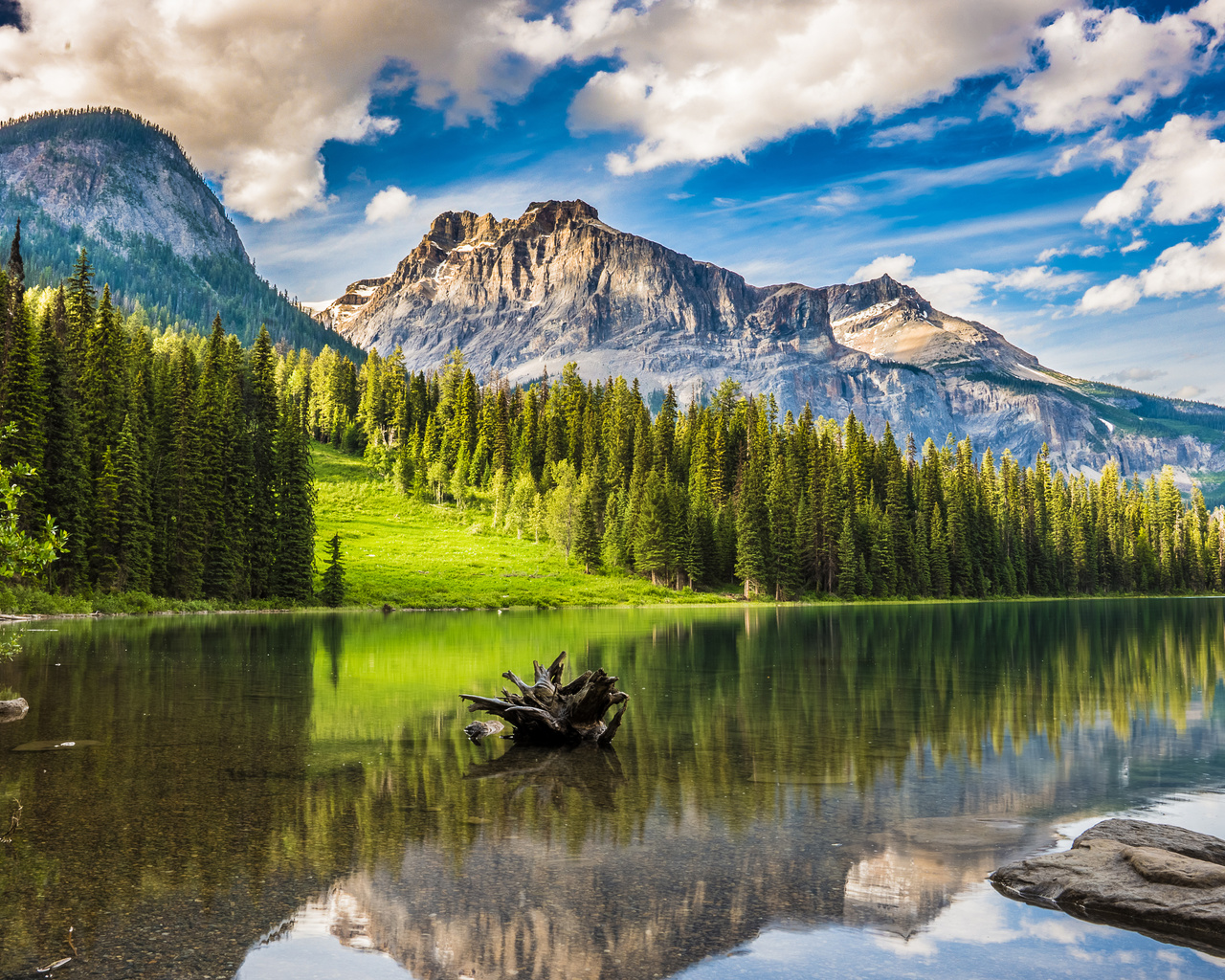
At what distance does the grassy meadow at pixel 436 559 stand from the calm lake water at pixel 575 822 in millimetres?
54410

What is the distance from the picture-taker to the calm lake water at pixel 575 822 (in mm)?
8203

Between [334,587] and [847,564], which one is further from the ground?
[847,564]

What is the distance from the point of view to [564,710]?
18906mm

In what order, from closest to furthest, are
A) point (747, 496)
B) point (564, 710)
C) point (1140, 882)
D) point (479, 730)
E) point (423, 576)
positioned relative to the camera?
point (1140, 882)
point (564, 710)
point (479, 730)
point (423, 576)
point (747, 496)

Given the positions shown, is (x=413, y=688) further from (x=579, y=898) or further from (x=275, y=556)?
(x=275, y=556)

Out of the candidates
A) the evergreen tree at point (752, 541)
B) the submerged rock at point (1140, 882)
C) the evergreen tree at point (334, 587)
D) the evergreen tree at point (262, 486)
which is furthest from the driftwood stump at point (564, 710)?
the evergreen tree at point (752, 541)

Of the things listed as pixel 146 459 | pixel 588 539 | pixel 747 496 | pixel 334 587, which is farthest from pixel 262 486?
pixel 747 496

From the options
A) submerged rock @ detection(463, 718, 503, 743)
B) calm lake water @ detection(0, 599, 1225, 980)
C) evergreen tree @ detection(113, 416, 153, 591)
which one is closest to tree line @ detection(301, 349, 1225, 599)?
evergreen tree @ detection(113, 416, 153, 591)

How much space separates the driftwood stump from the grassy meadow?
59.5 metres

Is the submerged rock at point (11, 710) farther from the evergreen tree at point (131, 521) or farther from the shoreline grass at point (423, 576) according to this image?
the evergreen tree at point (131, 521)

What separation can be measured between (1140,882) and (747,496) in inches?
4053

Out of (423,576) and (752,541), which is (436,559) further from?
(752,541)

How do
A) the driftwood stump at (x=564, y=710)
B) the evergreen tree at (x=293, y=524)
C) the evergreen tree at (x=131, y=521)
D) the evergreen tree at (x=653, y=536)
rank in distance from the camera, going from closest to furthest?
1. the driftwood stump at (x=564, y=710)
2. the evergreen tree at (x=131, y=521)
3. the evergreen tree at (x=293, y=524)
4. the evergreen tree at (x=653, y=536)

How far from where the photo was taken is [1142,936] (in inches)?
345
